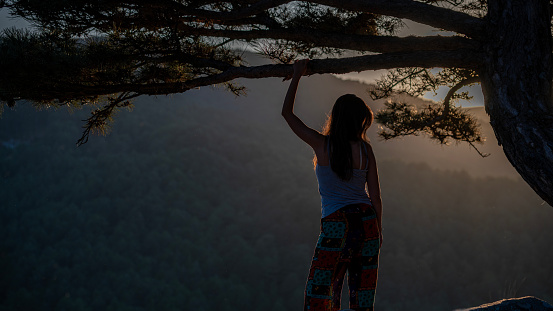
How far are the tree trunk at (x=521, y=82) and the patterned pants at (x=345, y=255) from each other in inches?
36.7

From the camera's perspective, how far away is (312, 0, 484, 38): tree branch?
2.22 metres

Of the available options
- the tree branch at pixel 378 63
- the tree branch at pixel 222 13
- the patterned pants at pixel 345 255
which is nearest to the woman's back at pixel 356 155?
the patterned pants at pixel 345 255

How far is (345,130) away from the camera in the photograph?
146 cm

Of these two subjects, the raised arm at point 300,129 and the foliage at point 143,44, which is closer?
the raised arm at point 300,129

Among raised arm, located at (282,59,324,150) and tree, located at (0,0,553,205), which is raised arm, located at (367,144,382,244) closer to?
raised arm, located at (282,59,324,150)

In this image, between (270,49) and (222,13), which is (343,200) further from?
(222,13)

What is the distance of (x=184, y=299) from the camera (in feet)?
101

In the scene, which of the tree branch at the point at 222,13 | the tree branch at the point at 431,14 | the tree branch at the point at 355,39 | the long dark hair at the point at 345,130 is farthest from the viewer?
the tree branch at the point at 222,13

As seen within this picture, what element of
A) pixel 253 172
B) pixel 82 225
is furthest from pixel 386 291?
pixel 82 225

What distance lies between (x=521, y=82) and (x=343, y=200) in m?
1.21

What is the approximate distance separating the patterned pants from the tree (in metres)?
0.94

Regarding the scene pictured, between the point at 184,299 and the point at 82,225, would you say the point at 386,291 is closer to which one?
the point at 184,299

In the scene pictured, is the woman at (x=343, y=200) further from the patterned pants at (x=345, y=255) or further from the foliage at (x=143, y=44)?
the foliage at (x=143, y=44)

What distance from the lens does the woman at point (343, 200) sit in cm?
145
